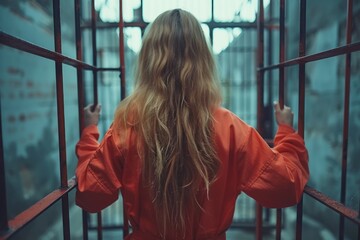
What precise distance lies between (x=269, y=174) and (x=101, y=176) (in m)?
0.54

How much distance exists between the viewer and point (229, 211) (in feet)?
3.47

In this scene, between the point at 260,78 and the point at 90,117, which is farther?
the point at 260,78

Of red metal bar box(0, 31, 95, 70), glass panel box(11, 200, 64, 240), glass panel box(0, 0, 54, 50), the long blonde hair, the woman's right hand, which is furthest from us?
glass panel box(11, 200, 64, 240)

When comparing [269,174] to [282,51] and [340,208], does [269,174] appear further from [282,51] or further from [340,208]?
[282,51]

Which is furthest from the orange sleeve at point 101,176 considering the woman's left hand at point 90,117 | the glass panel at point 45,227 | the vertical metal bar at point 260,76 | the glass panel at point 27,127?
the glass panel at point 45,227

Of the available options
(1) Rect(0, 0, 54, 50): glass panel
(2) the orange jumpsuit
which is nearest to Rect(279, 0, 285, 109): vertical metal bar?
(2) the orange jumpsuit

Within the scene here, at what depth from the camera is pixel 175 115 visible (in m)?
0.95

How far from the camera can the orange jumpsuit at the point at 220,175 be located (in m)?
0.95

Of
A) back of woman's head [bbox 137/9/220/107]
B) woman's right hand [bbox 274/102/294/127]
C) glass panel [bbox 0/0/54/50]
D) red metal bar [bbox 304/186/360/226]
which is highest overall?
glass panel [bbox 0/0/54/50]

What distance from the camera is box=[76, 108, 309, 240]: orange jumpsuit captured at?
95cm

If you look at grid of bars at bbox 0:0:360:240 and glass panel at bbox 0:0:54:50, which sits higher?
glass panel at bbox 0:0:54:50

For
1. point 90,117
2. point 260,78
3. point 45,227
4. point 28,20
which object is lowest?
point 45,227

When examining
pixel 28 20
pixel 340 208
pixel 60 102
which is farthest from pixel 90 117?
pixel 28 20

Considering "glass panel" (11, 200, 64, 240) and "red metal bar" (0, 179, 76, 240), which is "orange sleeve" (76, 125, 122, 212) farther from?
"glass panel" (11, 200, 64, 240)
